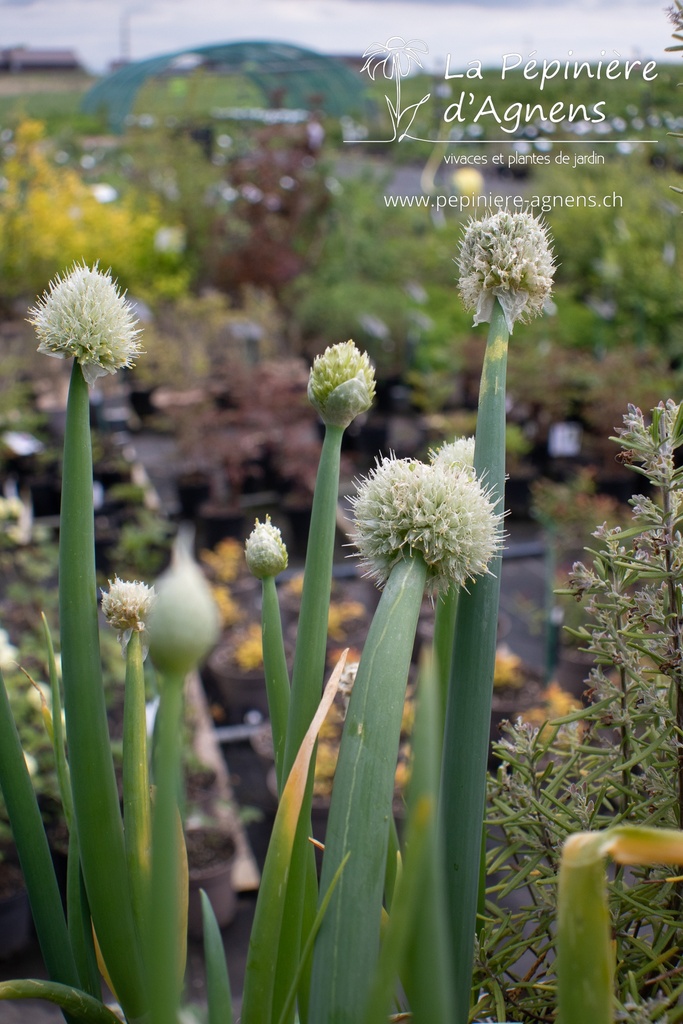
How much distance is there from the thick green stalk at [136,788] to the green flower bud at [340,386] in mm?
213

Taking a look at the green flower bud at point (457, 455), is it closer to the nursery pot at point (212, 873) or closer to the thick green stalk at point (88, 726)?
the thick green stalk at point (88, 726)

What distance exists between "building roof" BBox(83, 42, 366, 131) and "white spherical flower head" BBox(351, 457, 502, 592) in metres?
9.80

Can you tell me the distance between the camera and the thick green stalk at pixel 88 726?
0.59 m

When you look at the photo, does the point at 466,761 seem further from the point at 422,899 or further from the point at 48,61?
the point at 48,61

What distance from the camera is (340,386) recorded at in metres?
0.59

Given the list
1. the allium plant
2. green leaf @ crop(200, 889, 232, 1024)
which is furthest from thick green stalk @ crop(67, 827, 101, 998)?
green leaf @ crop(200, 889, 232, 1024)

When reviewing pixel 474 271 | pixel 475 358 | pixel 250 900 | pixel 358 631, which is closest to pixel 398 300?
pixel 475 358

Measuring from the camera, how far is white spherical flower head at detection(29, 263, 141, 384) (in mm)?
607

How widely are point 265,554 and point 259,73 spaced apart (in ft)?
39.7

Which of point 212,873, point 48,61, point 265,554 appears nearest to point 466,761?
point 265,554

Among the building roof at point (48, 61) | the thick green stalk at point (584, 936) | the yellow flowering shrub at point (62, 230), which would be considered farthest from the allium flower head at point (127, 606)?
the building roof at point (48, 61)

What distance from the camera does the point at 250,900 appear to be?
253cm

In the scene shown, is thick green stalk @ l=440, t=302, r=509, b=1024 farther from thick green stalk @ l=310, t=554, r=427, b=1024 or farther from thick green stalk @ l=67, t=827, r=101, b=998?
thick green stalk @ l=67, t=827, r=101, b=998

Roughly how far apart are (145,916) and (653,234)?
6663mm
